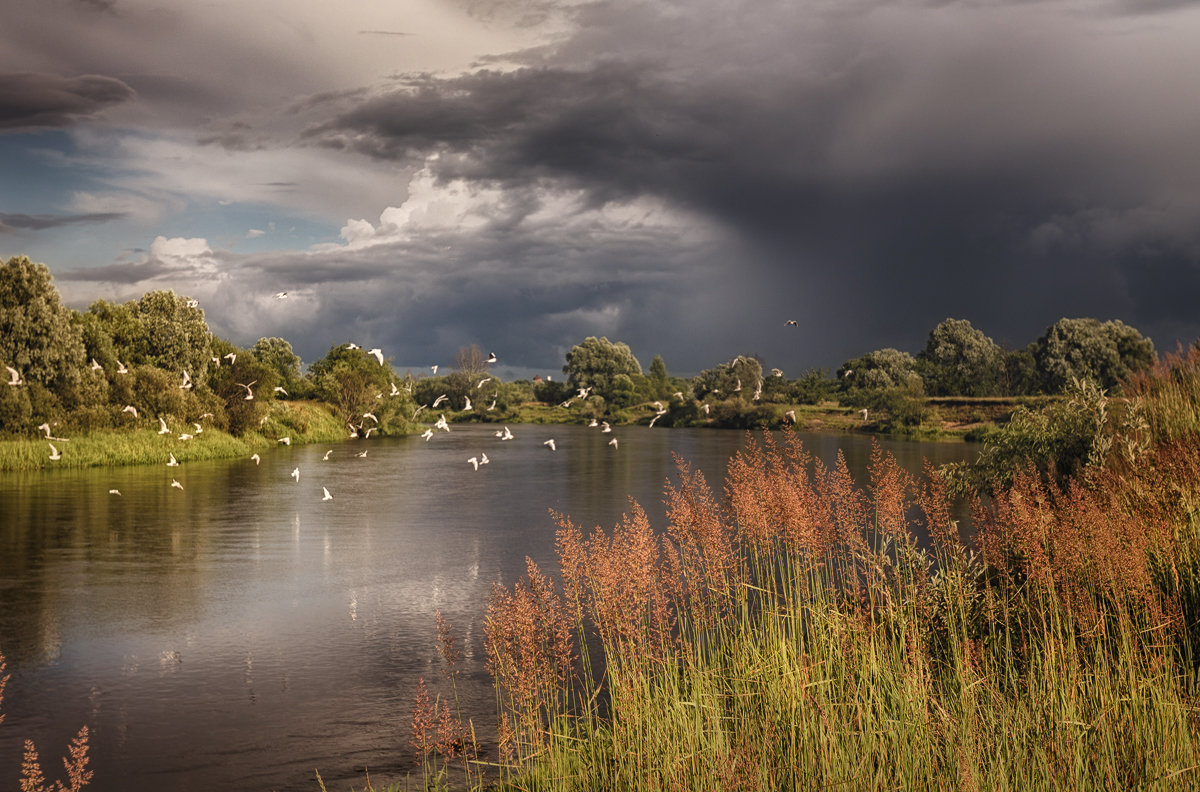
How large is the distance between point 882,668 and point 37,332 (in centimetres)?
4765

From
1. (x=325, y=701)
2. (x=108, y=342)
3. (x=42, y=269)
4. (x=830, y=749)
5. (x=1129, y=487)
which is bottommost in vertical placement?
(x=325, y=701)

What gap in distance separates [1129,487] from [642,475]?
34.6 m

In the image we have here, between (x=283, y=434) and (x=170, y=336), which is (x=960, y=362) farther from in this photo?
(x=170, y=336)

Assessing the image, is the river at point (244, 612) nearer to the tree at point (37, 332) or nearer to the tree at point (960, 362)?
the tree at point (37, 332)

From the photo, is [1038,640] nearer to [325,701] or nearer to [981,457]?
[325,701]

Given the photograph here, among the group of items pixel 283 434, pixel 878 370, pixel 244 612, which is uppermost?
pixel 878 370

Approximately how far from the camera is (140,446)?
46344 mm

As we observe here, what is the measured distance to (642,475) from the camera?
44.3 m

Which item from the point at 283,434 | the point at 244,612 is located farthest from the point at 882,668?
the point at 283,434

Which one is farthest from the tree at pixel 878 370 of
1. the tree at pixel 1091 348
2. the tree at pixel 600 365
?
the tree at pixel 600 365

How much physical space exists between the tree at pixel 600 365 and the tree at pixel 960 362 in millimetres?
49166

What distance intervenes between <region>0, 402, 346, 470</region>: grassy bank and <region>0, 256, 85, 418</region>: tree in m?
Result: 2.73

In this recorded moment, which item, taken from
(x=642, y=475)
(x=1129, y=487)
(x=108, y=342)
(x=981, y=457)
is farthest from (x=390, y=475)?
(x=1129, y=487)

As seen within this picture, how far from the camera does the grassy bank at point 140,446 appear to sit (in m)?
40.8
